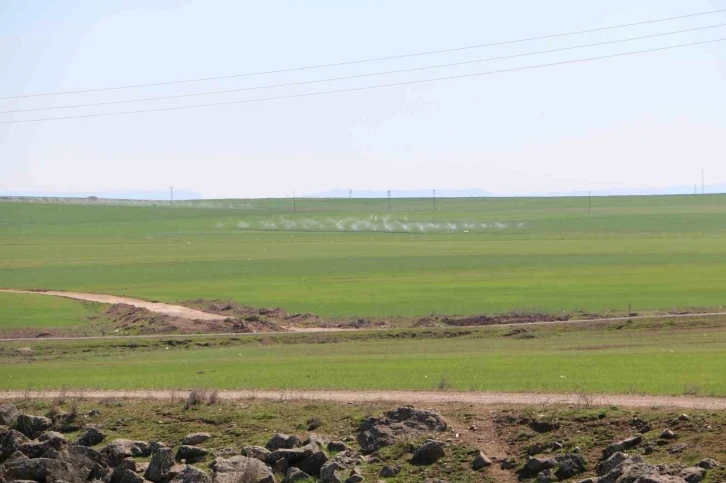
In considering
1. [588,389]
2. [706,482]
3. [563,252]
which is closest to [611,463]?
[706,482]

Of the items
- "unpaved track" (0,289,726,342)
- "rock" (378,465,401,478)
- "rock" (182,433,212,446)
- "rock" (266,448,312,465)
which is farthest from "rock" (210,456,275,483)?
"unpaved track" (0,289,726,342)

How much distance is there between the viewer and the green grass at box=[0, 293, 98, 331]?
4947 cm

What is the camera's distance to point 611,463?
18.8m

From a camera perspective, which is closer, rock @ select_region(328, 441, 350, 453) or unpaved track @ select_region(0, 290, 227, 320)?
rock @ select_region(328, 441, 350, 453)

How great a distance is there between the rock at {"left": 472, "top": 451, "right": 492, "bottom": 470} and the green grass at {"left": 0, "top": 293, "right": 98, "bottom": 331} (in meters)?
31.3

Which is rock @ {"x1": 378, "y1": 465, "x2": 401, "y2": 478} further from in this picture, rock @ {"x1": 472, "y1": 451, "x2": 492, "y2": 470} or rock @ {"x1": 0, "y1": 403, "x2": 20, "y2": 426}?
rock @ {"x1": 0, "y1": 403, "x2": 20, "y2": 426}

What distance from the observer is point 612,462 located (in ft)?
61.7

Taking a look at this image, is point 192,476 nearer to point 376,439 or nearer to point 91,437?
point 376,439

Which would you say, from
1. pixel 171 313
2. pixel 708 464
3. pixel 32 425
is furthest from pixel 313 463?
pixel 171 313

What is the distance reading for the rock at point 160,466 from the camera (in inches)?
869

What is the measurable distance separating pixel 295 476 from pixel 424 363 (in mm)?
10617

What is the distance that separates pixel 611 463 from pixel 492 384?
7.76m

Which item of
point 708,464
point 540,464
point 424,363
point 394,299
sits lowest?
point 394,299

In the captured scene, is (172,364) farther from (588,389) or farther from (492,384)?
(588,389)
